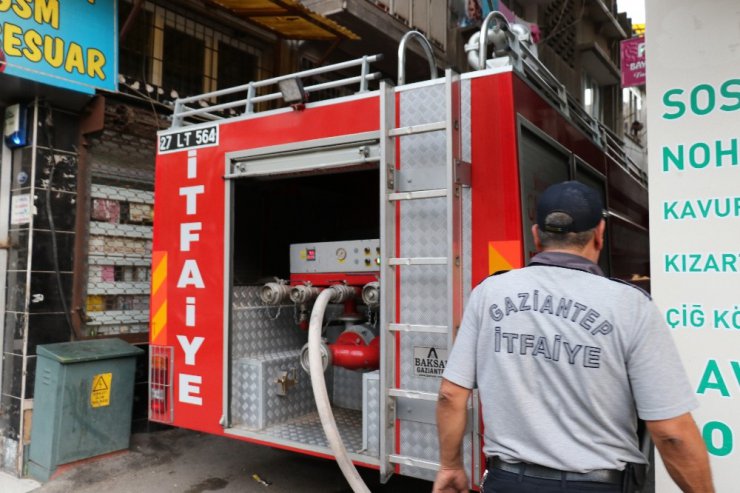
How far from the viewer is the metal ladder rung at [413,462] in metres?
3.40

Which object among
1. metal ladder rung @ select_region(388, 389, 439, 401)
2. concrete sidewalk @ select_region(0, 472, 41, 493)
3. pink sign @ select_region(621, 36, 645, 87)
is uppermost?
pink sign @ select_region(621, 36, 645, 87)

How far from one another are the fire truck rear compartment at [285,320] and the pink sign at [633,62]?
5.87 meters

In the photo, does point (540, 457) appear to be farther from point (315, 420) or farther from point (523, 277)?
point (315, 420)

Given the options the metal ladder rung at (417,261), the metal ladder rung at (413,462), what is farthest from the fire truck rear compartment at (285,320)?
the metal ladder rung at (417,261)

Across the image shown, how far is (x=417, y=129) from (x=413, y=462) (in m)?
2.00

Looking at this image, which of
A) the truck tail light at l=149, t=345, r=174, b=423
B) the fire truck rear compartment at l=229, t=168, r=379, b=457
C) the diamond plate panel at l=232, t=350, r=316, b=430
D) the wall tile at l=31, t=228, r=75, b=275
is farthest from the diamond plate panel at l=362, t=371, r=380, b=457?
the wall tile at l=31, t=228, r=75, b=275

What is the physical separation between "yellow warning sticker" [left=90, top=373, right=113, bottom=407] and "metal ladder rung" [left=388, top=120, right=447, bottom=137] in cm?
361

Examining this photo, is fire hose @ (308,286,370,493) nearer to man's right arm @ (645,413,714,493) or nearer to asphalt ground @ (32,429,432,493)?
asphalt ground @ (32,429,432,493)

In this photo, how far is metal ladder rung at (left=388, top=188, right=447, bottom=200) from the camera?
3.44 m

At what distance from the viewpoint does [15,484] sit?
5215mm

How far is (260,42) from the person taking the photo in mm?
8297

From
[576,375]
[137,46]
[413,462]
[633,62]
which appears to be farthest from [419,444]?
[633,62]

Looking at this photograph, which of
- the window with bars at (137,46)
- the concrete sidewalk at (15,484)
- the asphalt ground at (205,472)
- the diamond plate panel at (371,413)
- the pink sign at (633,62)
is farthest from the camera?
the pink sign at (633,62)

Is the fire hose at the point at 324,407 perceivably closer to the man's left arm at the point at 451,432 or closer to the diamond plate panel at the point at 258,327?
the diamond plate panel at the point at 258,327
